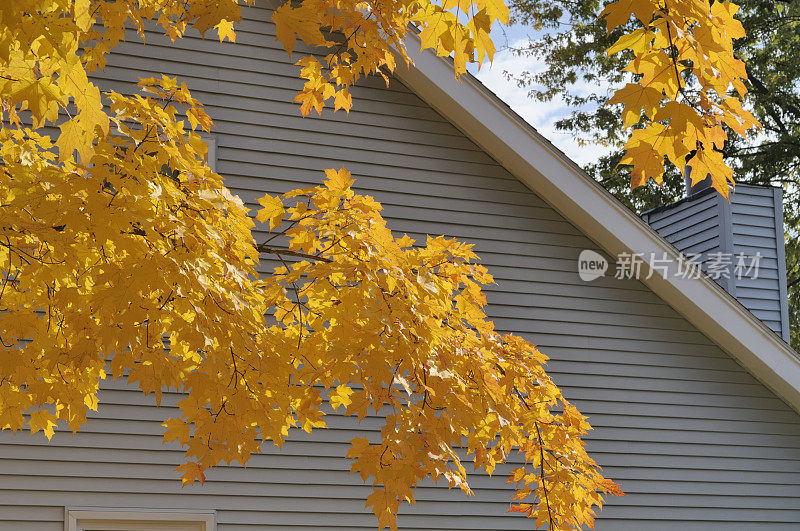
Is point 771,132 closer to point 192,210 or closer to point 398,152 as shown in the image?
point 398,152

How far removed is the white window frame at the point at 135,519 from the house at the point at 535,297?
62cm

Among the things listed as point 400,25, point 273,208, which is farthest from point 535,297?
point 400,25

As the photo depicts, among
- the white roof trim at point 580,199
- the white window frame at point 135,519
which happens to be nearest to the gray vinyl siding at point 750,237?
the white roof trim at point 580,199

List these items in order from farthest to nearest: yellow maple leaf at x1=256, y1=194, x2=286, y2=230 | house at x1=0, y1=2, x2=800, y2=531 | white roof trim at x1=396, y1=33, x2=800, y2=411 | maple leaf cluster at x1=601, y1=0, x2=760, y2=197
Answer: white roof trim at x1=396, y1=33, x2=800, y2=411 → house at x1=0, y1=2, x2=800, y2=531 → yellow maple leaf at x1=256, y1=194, x2=286, y2=230 → maple leaf cluster at x1=601, y1=0, x2=760, y2=197

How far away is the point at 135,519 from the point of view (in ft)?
20.9

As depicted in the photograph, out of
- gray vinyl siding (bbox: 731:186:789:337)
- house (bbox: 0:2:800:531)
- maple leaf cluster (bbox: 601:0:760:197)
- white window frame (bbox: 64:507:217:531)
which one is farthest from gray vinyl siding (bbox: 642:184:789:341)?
maple leaf cluster (bbox: 601:0:760:197)

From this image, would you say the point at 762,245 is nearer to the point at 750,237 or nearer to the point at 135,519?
the point at 750,237

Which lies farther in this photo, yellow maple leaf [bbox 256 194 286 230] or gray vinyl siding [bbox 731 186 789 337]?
gray vinyl siding [bbox 731 186 789 337]

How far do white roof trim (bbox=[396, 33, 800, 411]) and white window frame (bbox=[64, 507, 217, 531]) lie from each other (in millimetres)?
4017

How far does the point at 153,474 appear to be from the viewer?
21.3ft

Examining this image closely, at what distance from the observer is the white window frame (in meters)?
6.27

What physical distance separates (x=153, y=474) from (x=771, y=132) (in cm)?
1700

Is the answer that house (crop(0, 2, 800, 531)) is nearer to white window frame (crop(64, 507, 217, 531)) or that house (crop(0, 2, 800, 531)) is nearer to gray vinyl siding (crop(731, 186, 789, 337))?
white window frame (crop(64, 507, 217, 531))

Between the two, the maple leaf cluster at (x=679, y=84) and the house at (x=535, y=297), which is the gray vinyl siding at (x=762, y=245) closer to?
the house at (x=535, y=297)
